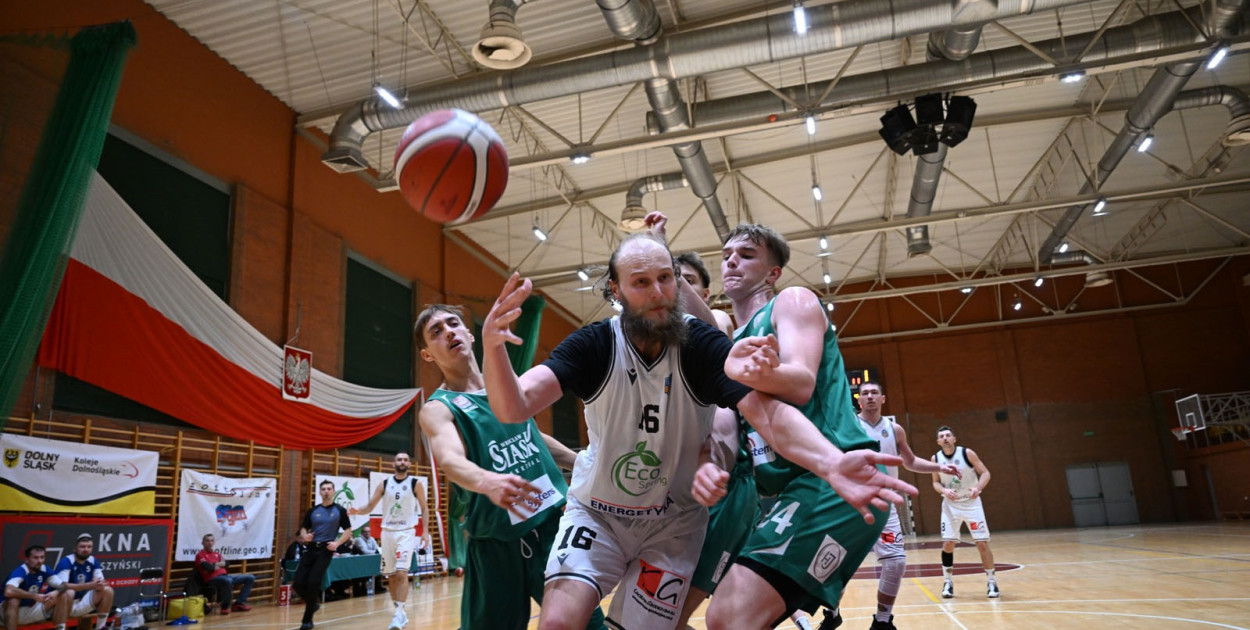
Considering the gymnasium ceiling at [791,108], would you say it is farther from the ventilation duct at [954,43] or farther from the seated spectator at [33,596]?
the seated spectator at [33,596]

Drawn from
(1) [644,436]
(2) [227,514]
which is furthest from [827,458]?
(2) [227,514]

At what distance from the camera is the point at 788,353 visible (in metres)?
2.67

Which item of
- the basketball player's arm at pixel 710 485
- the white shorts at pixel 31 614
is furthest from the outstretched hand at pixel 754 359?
the white shorts at pixel 31 614

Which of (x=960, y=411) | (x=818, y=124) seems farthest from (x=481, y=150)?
(x=960, y=411)

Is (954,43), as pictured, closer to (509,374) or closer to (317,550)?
(317,550)

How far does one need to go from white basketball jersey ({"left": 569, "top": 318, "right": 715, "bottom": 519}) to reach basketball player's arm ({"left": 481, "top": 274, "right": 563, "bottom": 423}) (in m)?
0.24

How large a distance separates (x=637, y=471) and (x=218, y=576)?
35.4 ft

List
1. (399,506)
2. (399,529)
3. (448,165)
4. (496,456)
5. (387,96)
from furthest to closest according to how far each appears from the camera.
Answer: (387,96) < (399,506) < (399,529) < (448,165) < (496,456)

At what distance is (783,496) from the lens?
9.37 feet

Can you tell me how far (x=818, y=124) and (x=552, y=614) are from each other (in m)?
15.7

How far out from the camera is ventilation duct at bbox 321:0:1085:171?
10.6 meters

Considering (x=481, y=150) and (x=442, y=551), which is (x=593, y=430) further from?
(x=442, y=551)

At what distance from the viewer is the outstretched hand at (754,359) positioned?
2297 mm

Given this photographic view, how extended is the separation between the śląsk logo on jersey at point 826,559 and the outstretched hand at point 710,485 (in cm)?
46
